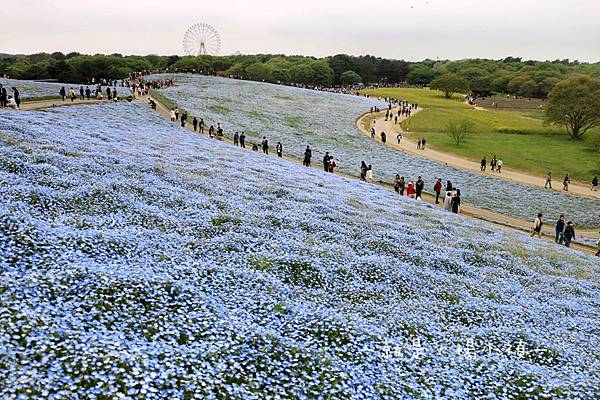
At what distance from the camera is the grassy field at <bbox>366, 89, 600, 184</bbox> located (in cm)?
6228

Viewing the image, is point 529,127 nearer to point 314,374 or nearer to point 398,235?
point 398,235

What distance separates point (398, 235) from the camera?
20703 mm

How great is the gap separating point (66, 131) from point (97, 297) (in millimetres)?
22163

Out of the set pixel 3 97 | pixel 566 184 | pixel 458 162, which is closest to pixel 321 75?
pixel 458 162

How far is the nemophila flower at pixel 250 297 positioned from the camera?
8.89 meters

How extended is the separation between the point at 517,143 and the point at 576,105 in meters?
16.7

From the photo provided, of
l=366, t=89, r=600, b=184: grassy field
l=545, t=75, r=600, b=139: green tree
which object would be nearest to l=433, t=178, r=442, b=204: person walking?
l=366, t=89, r=600, b=184: grassy field

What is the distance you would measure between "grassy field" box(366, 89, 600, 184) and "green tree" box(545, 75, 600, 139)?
2495mm

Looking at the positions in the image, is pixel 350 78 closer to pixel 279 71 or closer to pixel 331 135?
pixel 279 71

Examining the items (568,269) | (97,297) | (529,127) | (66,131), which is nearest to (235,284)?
(97,297)

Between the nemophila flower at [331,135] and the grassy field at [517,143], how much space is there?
11913mm

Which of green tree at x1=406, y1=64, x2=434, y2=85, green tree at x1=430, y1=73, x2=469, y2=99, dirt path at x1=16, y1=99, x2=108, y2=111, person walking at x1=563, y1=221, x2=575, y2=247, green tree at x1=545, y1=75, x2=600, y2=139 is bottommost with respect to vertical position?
person walking at x1=563, y1=221, x2=575, y2=247

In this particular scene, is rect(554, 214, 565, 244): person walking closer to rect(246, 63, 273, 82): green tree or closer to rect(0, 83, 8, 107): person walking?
rect(0, 83, 8, 107): person walking

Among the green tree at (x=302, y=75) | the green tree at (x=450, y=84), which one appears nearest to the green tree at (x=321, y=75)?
the green tree at (x=302, y=75)
